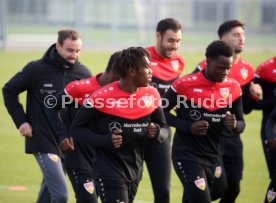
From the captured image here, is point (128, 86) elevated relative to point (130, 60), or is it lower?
lower

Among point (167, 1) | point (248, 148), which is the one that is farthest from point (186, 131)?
point (167, 1)

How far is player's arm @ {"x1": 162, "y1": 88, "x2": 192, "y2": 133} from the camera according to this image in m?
9.02

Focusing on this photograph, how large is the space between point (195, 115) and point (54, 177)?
1725 millimetres

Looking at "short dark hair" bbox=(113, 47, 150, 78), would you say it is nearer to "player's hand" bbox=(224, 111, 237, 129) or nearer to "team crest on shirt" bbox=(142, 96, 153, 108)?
"team crest on shirt" bbox=(142, 96, 153, 108)

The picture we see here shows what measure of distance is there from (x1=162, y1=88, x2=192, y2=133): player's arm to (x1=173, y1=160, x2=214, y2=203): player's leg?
40 centimetres

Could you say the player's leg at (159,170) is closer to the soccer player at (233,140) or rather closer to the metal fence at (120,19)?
the soccer player at (233,140)

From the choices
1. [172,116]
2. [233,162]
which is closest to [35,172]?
[233,162]

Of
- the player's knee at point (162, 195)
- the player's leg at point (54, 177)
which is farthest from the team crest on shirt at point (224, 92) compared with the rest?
the player's leg at point (54, 177)

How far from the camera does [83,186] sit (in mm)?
9242

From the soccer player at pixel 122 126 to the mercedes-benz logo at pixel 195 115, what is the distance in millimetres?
976

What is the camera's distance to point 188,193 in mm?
9039

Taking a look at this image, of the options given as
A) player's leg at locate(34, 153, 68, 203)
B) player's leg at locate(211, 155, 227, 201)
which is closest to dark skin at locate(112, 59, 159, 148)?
player's leg at locate(34, 153, 68, 203)

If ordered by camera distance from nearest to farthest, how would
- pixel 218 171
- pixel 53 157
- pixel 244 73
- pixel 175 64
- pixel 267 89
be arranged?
pixel 53 157, pixel 218 171, pixel 244 73, pixel 175 64, pixel 267 89

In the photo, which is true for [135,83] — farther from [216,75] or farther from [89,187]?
[89,187]
